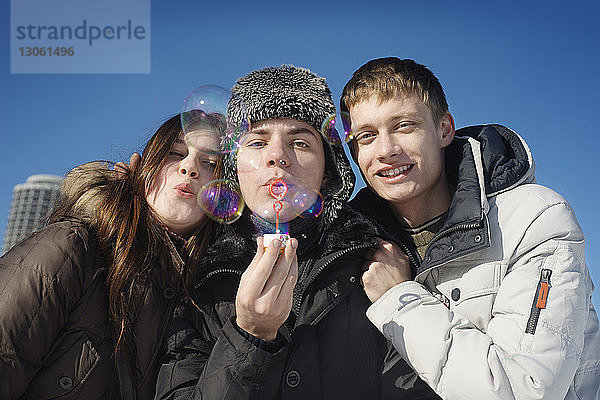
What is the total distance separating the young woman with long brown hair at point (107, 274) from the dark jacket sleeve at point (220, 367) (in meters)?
0.14

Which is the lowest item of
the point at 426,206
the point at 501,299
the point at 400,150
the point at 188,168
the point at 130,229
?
the point at 501,299

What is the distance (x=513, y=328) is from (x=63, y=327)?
111 inches

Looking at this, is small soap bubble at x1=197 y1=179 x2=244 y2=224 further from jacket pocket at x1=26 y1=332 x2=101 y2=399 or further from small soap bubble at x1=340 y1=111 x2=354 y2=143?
jacket pocket at x1=26 y1=332 x2=101 y2=399

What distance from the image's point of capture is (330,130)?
4.17 metres

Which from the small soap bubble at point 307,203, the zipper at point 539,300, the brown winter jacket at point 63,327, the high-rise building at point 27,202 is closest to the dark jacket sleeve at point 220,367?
the brown winter jacket at point 63,327

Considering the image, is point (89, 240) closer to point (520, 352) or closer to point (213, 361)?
point (213, 361)

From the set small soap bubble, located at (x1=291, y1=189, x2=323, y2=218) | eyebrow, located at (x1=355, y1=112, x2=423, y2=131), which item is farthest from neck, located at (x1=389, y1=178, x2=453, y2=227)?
small soap bubble, located at (x1=291, y1=189, x2=323, y2=218)

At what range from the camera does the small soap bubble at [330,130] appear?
4.14 meters

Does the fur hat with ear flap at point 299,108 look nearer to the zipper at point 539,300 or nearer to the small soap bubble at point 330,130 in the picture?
the small soap bubble at point 330,130

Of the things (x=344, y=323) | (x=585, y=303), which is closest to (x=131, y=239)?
(x=344, y=323)

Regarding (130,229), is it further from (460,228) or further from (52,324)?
(460,228)

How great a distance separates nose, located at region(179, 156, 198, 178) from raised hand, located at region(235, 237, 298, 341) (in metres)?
1.02

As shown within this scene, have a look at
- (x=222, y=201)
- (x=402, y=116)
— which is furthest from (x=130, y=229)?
(x=402, y=116)

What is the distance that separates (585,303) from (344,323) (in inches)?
61.2
